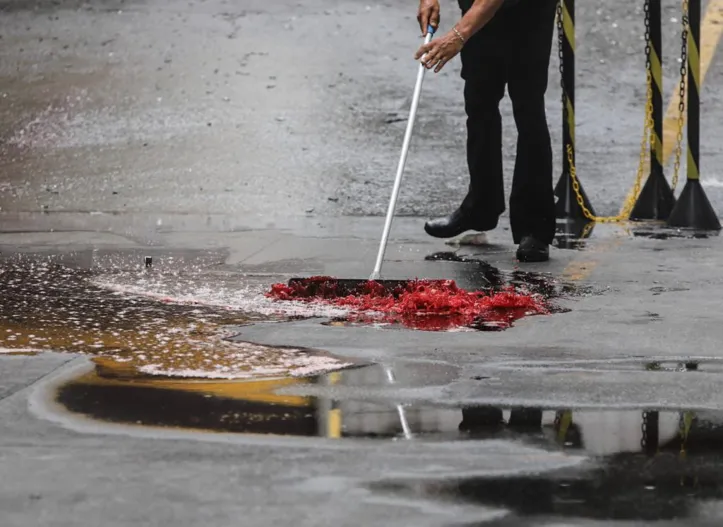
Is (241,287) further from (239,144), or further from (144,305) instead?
(239,144)

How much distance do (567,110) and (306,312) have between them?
439 cm

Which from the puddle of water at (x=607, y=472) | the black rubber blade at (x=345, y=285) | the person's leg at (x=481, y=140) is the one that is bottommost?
the puddle of water at (x=607, y=472)

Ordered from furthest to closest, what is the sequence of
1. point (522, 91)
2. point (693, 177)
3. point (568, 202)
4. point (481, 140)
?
point (568, 202)
point (693, 177)
point (481, 140)
point (522, 91)

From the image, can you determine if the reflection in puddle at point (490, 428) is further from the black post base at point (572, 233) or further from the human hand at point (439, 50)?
the black post base at point (572, 233)

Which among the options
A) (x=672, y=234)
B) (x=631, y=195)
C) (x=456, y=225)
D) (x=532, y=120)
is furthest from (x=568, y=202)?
(x=532, y=120)

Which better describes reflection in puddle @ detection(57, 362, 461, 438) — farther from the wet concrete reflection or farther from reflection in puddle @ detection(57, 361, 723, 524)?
the wet concrete reflection

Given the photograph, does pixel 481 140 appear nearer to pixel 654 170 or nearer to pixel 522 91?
pixel 522 91

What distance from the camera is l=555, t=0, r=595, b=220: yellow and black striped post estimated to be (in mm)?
9555

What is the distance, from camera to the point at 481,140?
7832 mm

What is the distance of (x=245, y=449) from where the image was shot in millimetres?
3617

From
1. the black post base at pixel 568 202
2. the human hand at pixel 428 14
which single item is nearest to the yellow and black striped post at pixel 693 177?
the black post base at pixel 568 202

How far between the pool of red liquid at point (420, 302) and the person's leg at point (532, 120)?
4.44ft

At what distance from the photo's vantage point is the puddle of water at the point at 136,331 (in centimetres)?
466

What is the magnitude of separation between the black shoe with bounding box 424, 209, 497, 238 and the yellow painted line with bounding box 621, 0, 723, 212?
2501mm
